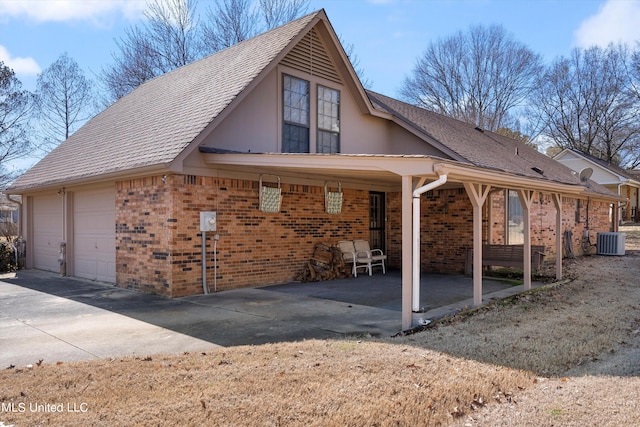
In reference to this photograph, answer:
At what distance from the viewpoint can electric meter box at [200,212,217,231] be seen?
9.05 m

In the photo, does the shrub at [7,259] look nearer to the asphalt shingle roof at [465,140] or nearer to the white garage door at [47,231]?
the white garage door at [47,231]

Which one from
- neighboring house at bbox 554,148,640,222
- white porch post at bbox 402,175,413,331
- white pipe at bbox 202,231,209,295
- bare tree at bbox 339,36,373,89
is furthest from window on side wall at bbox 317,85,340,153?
neighboring house at bbox 554,148,640,222

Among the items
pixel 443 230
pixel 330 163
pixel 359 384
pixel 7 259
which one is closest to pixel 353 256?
pixel 443 230

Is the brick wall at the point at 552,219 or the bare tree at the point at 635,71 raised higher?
the bare tree at the point at 635,71

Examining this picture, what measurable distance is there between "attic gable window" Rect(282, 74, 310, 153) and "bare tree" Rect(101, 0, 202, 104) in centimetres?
1669

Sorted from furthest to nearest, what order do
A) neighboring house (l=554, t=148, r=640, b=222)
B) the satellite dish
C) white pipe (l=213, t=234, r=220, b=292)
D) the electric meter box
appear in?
neighboring house (l=554, t=148, r=640, b=222) < the satellite dish < white pipe (l=213, t=234, r=220, b=292) < the electric meter box

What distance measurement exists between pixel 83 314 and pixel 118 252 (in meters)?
2.99

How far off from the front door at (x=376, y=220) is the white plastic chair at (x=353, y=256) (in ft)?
5.14

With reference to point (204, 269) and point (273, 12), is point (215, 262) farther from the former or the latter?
point (273, 12)

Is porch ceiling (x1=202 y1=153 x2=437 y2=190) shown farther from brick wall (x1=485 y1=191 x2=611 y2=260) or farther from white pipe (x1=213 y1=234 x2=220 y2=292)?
brick wall (x1=485 y1=191 x2=611 y2=260)

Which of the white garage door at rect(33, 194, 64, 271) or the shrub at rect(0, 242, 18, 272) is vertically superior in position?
the white garage door at rect(33, 194, 64, 271)

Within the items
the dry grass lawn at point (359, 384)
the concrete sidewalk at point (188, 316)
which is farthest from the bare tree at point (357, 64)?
the dry grass lawn at point (359, 384)

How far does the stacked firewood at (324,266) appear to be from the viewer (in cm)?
1115

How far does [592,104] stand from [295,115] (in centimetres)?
3419
